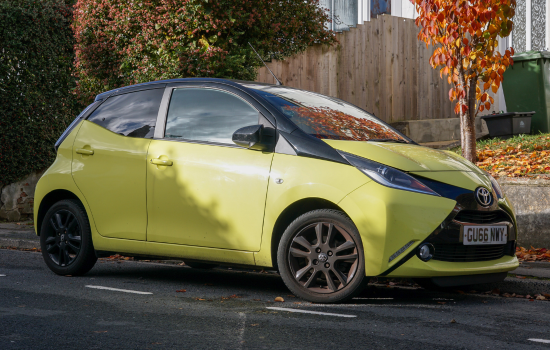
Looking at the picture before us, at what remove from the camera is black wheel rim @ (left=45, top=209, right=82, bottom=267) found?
20.9 ft

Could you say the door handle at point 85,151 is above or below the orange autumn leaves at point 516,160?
above

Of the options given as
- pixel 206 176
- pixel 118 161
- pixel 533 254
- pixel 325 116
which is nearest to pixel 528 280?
pixel 533 254

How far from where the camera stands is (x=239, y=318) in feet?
14.9

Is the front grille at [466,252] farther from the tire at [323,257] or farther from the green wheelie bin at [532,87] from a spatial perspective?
the green wheelie bin at [532,87]

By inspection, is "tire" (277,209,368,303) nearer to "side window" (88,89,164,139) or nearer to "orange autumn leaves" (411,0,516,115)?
Answer: "side window" (88,89,164,139)

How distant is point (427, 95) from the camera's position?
14648 mm

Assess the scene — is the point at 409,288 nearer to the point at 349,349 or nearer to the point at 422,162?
the point at 422,162

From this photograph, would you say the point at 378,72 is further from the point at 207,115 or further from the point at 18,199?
the point at 207,115

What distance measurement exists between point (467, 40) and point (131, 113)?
165 inches

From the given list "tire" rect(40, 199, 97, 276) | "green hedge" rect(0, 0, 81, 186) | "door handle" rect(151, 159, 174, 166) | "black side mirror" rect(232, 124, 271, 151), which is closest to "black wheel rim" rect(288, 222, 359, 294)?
"black side mirror" rect(232, 124, 271, 151)

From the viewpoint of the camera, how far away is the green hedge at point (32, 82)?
35.9ft

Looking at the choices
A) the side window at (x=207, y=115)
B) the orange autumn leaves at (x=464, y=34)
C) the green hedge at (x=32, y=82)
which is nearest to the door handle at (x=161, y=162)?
the side window at (x=207, y=115)

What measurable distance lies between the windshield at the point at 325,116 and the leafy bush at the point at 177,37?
12.6 feet

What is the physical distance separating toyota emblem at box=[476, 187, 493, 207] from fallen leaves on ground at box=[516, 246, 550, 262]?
2.25 m
